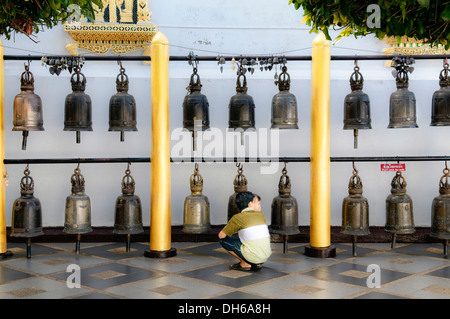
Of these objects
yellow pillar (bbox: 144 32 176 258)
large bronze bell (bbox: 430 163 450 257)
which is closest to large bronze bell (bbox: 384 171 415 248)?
large bronze bell (bbox: 430 163 450 257)

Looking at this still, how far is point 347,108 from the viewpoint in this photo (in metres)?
6.13

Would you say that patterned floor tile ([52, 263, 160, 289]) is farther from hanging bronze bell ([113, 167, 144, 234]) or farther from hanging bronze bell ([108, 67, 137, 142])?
hanging bronze bell ([108, 67, 137, 142])

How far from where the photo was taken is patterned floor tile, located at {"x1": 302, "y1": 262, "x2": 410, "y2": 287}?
5113 millimetres

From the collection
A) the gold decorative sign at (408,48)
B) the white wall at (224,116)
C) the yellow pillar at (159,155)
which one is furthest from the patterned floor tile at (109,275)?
the gold decorative sign at (408,48)

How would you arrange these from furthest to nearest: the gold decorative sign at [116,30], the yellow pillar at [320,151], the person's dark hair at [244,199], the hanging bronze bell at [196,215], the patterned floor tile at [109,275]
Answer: the gold decorative sign at [116,30], the hanging bronze bell at [196,215], the yellow pillar at [320,151], the person's dark hair at [244,199], the patterned floor tile at [109,275]

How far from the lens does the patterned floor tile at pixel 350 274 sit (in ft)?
16.8

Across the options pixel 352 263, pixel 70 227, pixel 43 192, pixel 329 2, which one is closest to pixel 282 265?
pixel 352 263

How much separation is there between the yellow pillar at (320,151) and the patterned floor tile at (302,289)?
0.92 metres

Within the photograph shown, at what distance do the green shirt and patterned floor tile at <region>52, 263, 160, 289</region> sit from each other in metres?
0.84

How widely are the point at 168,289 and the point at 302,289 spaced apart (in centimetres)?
110

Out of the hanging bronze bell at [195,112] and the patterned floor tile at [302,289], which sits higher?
the hanging bronze bell at [195,112]

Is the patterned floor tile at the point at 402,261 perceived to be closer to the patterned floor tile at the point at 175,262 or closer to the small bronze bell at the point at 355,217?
the small bronze bell at the point at 355,217

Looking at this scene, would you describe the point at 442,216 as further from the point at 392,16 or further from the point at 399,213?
the point at 392,16

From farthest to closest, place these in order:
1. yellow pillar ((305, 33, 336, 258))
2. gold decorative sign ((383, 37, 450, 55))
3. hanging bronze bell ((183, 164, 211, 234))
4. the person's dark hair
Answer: gold decorative sign ((383, 37, 450, 55)), hanging bronze bell ((183, 164, 211, 234)), yellow pillar ((305, 33, 336, 258)), the person's dark hair
